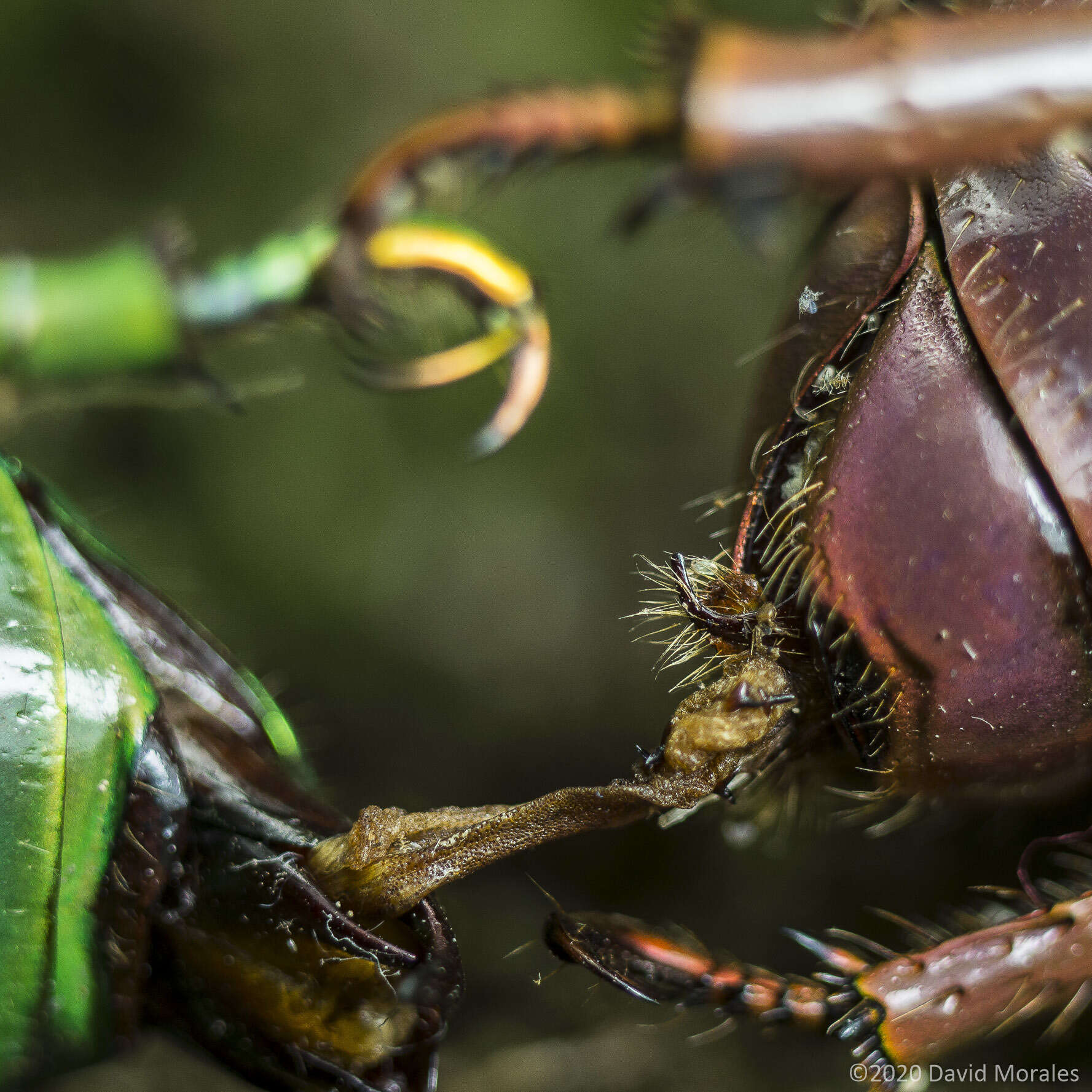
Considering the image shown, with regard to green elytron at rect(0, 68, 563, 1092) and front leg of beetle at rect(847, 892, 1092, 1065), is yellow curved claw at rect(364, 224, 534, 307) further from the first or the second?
front leg of beetle at rect(847, 892, 1092, 1065)

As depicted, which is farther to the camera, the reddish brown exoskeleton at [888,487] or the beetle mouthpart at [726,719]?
the beetle mouthpart at [726,719]

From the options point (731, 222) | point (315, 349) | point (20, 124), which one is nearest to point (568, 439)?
point (315, 349)

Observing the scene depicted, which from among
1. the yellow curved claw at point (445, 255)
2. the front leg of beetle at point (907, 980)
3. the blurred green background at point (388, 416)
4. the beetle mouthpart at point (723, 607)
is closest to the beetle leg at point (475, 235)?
the yellow curved claw at point (445, 255)

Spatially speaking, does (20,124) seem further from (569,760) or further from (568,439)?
(569,760)

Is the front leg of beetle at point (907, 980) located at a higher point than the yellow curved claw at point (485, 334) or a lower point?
lower

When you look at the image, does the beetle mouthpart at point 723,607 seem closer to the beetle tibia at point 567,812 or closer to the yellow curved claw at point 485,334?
the beetle tibia at point 567,812

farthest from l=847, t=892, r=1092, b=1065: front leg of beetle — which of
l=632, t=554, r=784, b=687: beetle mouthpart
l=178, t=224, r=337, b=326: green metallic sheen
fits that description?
l=178, t=224, r=337, b=326: green metallic sheen

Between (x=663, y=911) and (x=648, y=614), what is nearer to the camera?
(x=648, y=614)
